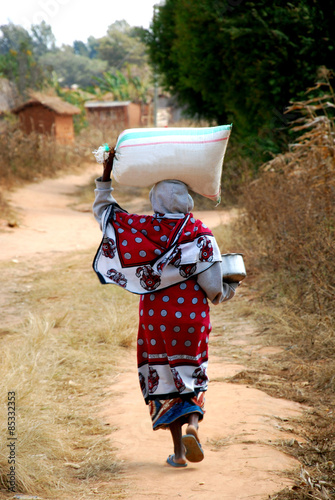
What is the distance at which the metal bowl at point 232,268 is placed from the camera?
8.60 ft

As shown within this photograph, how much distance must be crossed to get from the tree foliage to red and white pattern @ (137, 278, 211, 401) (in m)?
6.71

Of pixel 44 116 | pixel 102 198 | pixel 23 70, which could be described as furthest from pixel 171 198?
pixel 23 70

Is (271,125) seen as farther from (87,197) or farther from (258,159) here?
(87,197)

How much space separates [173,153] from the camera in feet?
8.10

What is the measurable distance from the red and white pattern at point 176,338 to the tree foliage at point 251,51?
6.71m

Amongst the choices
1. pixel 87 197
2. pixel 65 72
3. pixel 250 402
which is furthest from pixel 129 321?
pixel 65 72

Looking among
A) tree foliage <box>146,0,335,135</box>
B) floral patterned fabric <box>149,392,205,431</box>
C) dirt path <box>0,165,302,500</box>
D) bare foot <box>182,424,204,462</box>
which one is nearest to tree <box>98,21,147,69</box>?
tree foliage <box>146,0,335,135</box>

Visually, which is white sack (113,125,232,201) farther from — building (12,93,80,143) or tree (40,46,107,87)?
tree (40,46,107,87)

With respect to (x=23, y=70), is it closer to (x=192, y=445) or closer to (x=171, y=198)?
(x=171, y=198)

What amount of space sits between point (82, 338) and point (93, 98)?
33487mm

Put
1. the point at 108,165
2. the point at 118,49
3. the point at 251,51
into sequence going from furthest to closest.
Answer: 1. the point at 118,49
2. the point at 251,51
3. the point at 108,165

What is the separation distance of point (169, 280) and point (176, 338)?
0.28 meters

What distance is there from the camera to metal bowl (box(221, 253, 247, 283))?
2.62m

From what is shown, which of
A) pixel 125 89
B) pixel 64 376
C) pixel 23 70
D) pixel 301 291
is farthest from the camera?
pixel 125 89
